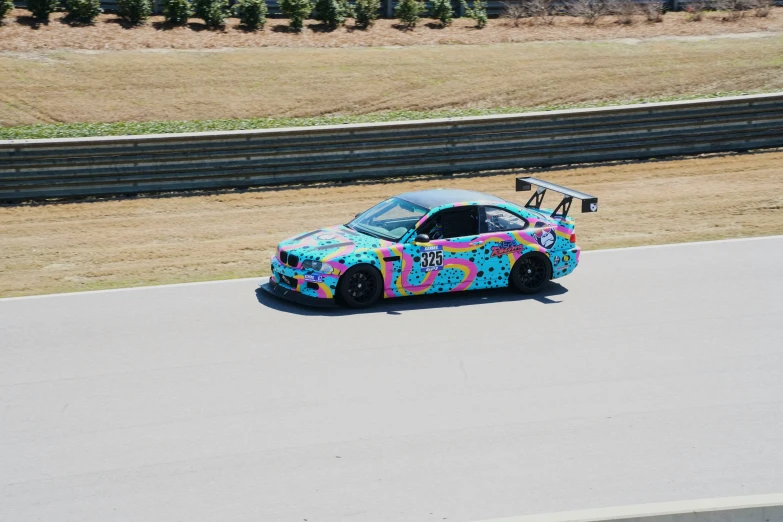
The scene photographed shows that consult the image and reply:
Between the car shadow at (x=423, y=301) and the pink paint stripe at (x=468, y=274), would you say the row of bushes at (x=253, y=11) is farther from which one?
the pink paint stripe at (x=468, y=274)

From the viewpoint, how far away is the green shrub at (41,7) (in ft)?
91.0

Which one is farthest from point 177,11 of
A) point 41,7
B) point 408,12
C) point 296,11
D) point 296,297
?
point 296,297

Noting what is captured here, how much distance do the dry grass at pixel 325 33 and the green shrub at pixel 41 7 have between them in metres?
0.26

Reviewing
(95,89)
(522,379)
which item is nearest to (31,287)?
(522,379)

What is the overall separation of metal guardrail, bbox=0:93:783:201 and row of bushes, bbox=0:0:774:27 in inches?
496

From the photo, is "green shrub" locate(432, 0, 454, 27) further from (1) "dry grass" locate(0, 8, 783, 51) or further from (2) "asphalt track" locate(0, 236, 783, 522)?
(2) "asphalt track" locate(0, 236, 783, 522)

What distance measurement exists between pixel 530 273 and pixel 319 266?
2852 millimetres

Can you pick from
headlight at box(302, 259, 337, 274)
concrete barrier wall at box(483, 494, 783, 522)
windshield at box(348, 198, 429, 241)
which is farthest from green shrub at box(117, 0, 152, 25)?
concrete barrier wall at box(483, 494, 783, 522)

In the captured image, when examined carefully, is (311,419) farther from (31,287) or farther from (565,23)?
(565,23)

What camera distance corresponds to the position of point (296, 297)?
39.7 feet

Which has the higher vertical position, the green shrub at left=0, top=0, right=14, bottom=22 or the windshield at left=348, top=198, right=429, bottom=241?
the green shrub at left=0, top=0, right=14, bottom=22

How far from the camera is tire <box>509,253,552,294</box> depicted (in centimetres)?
1290

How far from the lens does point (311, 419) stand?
8.82 meters

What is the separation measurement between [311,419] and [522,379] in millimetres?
2247
